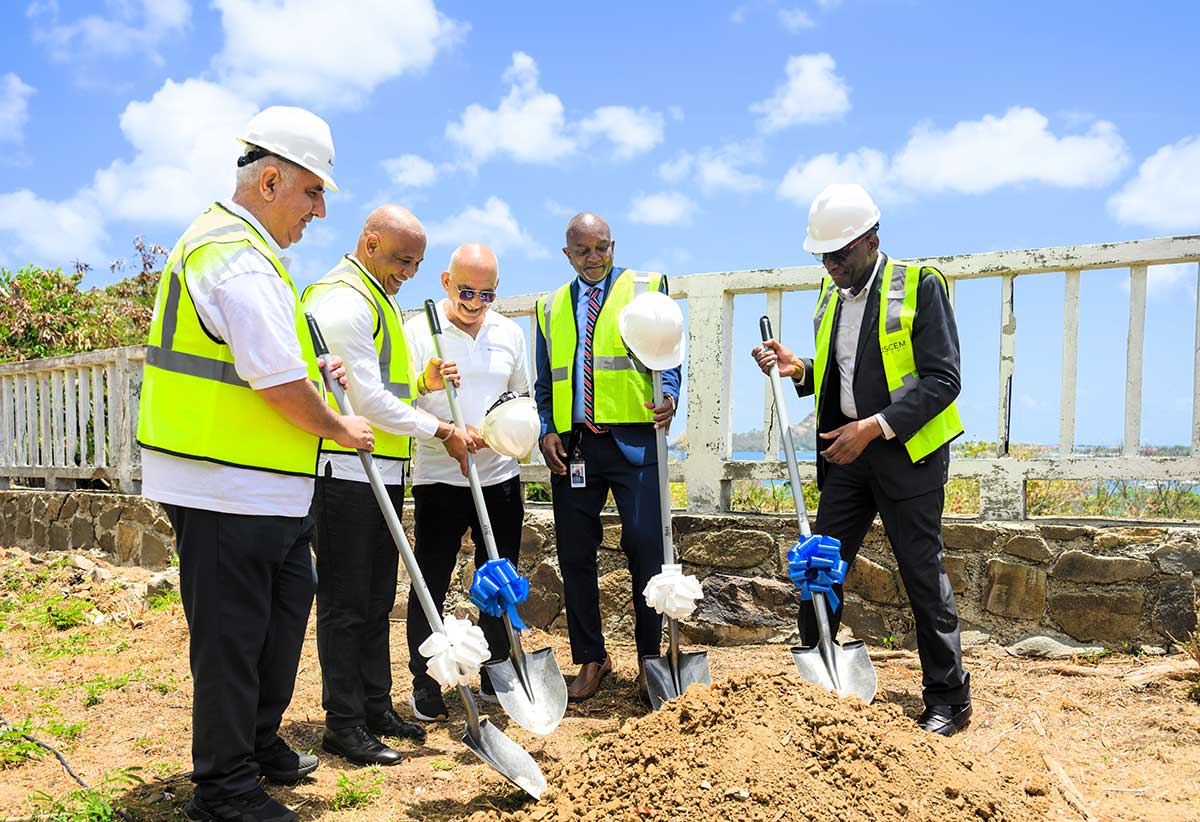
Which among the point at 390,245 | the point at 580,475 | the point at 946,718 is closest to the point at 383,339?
the point at 390,245

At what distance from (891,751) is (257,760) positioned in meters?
2.06

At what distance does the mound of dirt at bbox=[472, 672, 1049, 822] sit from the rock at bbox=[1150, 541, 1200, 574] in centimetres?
184

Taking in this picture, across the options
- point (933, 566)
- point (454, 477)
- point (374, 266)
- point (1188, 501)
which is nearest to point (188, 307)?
point (374, 266)

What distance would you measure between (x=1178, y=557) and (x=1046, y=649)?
713 millimetres

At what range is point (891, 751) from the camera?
8.89 ft

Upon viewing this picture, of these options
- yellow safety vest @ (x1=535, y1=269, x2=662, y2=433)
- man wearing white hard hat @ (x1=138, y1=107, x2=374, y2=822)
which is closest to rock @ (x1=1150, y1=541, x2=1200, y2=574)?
yellow safety vest @ (x1=535, y1=269, x2=662, y2=433)

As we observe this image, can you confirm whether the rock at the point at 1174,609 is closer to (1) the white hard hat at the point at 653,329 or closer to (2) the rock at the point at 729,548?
(2) the rock at the point at 729,548

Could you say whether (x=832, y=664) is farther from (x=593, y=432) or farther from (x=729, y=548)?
(x=729, y=548)

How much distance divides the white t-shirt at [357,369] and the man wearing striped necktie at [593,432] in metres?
0.92

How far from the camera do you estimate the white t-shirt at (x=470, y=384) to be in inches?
157

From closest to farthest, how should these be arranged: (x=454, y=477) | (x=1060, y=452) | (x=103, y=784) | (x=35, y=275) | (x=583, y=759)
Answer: (x=583, y=759), (x=103, y=784), (x=454, y=477), (x=1060, y=452), (x=35, y=275)

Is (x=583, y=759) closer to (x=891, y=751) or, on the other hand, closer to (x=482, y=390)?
(x=891, y=751)

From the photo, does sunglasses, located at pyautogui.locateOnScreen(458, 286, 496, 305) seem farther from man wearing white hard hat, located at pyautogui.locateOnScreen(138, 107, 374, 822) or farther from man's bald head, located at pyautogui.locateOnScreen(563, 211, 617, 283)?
man wearing white hard hat, located at pyautogui.locateOnScreen(138, 107, 374, 822)

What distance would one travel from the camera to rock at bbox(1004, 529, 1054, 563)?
Result: 447 centimetres
